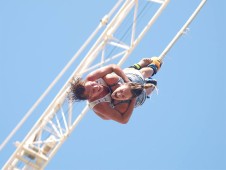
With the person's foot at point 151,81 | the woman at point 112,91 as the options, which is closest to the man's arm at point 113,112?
the woman at point 112,91

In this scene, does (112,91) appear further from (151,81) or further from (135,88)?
(151,81)

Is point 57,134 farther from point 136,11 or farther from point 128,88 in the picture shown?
point 128,88

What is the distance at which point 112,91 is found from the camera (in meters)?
9.85

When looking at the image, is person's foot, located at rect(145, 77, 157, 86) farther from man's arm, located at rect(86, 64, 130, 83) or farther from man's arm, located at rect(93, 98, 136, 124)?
man's arm, located at rect(86, 64, 130, 83)

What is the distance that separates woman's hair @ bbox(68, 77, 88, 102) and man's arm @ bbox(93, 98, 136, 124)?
632 mm

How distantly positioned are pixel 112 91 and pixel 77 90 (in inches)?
29.3

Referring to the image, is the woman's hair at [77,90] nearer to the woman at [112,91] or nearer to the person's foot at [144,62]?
the woman at [112,91]

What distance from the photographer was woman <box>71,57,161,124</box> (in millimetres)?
9403

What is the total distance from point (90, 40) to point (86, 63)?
2.14 ft

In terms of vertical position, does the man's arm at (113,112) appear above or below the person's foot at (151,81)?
below

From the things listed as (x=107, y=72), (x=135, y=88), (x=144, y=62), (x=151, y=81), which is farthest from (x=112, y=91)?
(x=144, y=62)

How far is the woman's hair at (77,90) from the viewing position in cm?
927

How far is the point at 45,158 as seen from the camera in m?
16.6

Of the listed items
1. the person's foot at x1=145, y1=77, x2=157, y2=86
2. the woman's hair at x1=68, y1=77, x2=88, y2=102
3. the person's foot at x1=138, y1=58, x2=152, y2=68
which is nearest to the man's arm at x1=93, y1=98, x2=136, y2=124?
the woman's hair at x1=68, y1=77, x2=88, y2=102
